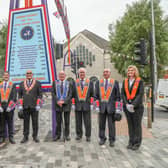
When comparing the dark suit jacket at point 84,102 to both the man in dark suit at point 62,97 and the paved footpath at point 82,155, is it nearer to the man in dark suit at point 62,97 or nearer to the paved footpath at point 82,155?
the man in dark suit at point 62,97

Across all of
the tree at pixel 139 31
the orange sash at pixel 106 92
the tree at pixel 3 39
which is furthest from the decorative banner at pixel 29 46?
the tree at pixel 3 39

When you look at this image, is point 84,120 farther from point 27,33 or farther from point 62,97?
point 27,33

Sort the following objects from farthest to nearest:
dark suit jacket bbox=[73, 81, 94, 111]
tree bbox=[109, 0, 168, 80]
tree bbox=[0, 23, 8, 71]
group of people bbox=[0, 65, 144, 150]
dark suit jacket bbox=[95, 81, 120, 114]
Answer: tree bbox=[0, 23, 8, 71], tree bbox=[109, 0, 168, 80], dark suit jacket bbox=[73, 81, 94, 111], dark suit jacket bbox=[95, 81, 120, 114], group of people bbox=[0, 65, 144, 150]

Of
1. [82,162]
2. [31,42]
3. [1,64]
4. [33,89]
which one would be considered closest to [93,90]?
[33,89]

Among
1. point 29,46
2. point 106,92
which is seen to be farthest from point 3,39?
point 106,92

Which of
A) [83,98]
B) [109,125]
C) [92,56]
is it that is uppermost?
[92,56]

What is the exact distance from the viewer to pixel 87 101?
4.34 meters

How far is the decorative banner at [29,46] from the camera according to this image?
16.1 feet

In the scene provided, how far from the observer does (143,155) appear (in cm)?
359

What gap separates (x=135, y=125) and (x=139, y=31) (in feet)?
58.3

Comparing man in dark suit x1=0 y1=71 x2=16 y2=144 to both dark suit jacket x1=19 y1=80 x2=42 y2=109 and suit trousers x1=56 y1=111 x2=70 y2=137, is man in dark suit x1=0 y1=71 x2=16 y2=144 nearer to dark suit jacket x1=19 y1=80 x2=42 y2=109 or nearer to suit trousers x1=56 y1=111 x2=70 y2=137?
dark suit jacket x1=19 y1=80 x2=42 y2=109

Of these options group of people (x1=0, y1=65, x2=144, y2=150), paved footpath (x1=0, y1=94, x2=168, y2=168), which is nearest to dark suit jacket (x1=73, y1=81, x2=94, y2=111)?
group of people (x1=0, y1=65, x2=144, y2=150)

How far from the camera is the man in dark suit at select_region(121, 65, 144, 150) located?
A: 3.76 m

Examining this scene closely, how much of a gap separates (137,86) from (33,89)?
2464mm
